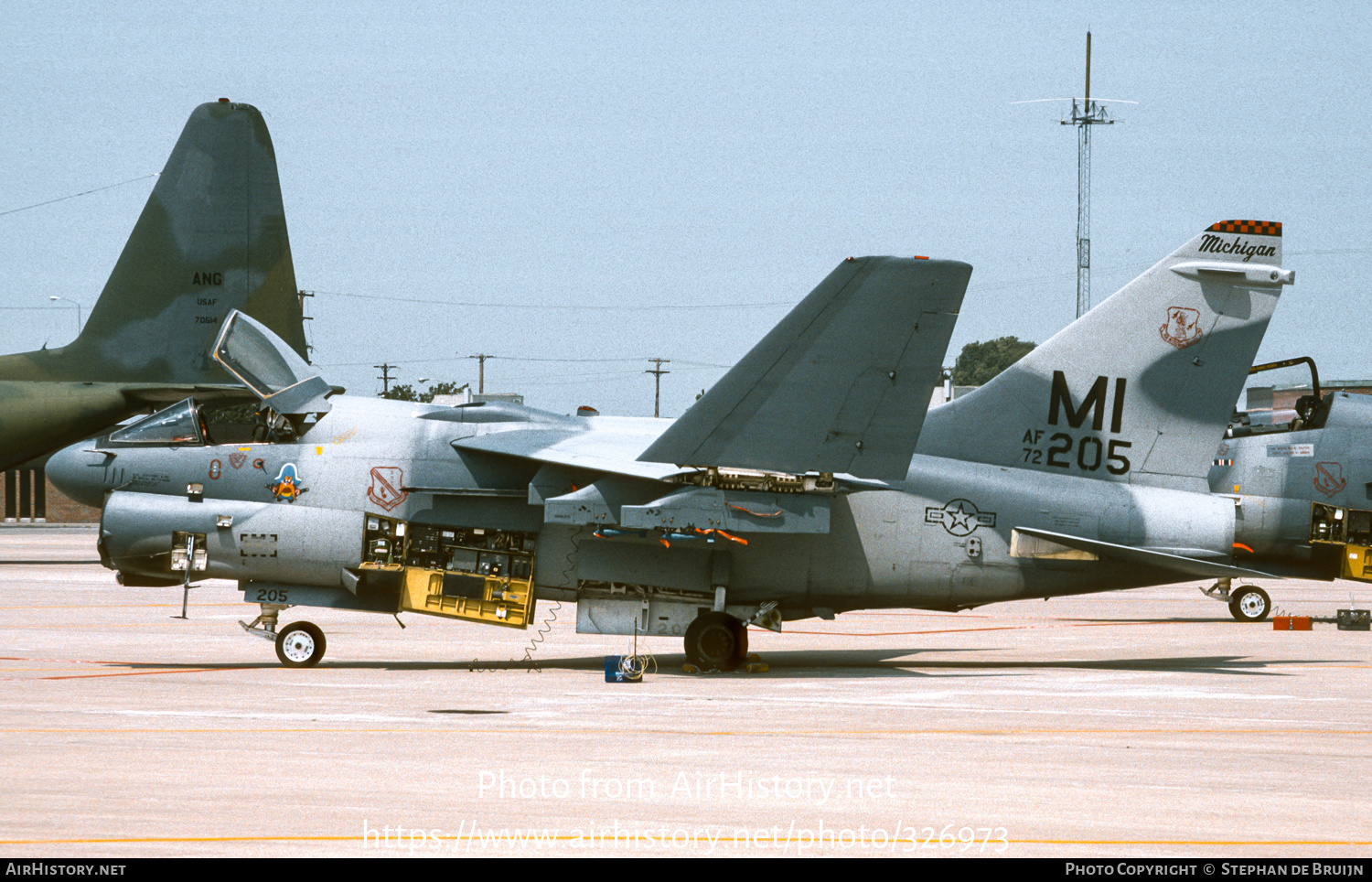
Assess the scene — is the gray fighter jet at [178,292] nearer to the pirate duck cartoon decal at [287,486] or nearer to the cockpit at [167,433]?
the cockpit at [167,433]

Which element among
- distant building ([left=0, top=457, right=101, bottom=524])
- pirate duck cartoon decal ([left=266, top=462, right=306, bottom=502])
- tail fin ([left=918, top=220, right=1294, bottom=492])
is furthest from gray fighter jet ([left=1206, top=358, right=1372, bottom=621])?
distant building ([left=0, top=457, right=101, bottom=524])

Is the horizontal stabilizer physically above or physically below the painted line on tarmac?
above

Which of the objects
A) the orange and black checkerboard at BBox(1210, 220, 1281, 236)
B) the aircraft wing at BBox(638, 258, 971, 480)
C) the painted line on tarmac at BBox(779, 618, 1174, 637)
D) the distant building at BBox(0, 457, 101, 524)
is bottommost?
the distant building at BBox(0, 457, 101, 524)

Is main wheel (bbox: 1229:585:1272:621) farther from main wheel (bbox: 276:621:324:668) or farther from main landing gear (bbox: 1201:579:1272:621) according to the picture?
main wheel (bbox: 276:621:324:668)

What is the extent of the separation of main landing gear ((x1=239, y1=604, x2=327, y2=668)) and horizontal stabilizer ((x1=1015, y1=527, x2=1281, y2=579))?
937 cm

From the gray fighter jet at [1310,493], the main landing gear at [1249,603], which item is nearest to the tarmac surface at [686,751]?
the gray fighter jet at [1310,493]

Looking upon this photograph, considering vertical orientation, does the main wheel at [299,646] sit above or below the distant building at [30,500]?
above

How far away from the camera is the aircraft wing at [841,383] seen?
14.7 meters

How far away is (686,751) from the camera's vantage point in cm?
1057

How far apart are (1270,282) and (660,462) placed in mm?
8500

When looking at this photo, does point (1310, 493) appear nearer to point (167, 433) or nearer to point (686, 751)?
point (686, 751)

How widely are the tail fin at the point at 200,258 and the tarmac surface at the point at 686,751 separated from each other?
12758mm

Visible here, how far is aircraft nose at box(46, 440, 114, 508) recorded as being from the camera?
1744cm

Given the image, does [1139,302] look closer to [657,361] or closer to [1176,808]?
[1176,808]
